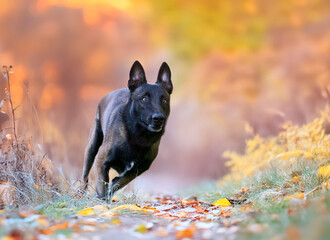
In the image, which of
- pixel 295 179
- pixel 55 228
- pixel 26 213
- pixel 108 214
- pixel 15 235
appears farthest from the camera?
pixel 295 179

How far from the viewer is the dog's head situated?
16.5 ft

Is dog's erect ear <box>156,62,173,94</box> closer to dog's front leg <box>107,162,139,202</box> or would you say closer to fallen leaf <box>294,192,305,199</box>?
dog's front leg <box>107,162,139,202</box>

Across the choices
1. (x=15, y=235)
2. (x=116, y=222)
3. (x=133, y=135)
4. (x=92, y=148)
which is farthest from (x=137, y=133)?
(x=15, y=235)

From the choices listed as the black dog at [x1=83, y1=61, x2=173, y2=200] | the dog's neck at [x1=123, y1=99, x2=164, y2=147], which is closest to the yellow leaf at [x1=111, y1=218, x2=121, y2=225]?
the black dog at [x1=83, y1=61, x2=173, y2=200]

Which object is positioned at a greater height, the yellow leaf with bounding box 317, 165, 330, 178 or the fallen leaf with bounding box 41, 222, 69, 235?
the yellow leaf with bounding box 317, 165, 330, 178

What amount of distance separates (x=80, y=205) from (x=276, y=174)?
91.6 inches

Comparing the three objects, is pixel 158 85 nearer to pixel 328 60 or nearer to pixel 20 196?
pixel 20 196

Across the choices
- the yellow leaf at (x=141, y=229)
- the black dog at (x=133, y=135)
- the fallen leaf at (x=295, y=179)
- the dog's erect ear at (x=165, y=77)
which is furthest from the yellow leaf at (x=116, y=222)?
the dog's erect ear at (x=165, y=77)

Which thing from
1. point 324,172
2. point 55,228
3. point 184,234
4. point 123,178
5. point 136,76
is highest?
point 136,76

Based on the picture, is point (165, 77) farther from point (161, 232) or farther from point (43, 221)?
point (43, 221)

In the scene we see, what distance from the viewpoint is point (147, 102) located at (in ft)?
16.8

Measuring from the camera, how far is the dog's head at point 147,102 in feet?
16.5

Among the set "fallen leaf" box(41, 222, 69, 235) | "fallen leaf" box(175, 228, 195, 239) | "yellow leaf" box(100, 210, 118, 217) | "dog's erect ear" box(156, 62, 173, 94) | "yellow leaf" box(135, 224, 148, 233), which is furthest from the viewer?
"dog's erect ear" box(156, 62, 173, 94)

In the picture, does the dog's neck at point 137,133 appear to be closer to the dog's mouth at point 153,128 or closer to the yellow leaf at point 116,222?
the dog's mouth at point 153,128
